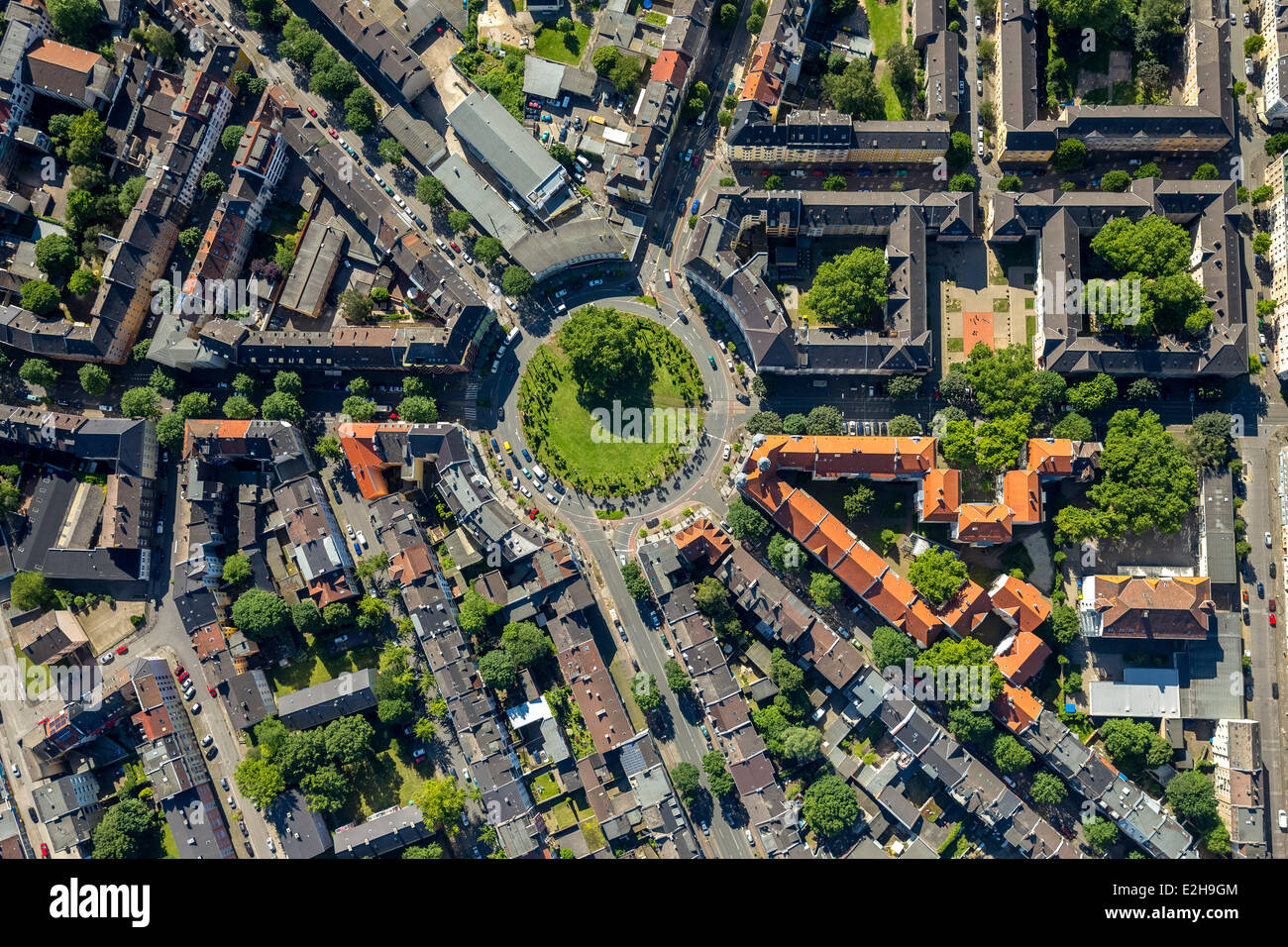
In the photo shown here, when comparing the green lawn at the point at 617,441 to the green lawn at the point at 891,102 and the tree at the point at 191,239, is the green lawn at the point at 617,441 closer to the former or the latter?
the green lawn at the point at 891,102

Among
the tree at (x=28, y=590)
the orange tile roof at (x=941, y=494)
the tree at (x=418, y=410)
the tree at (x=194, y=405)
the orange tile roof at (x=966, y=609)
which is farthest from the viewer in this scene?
the tree at (x=28, y=590)

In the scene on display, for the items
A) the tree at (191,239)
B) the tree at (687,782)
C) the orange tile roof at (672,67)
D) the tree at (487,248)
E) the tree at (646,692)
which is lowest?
the tree at (687,782)

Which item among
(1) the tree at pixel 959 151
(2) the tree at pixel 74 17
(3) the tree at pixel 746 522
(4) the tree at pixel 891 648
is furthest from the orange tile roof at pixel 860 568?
(2) the tree at pixel 74 17

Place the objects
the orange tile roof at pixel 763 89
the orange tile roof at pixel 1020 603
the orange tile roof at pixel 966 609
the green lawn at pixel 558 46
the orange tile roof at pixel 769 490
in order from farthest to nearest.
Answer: the green lawn at pixel 558 46, the orange tile roof at pixel 763 89, the orange tile roof at pixel 769 490, the orange tile roof at pixel 966 609, the orange tile roof at pixel 1020 603

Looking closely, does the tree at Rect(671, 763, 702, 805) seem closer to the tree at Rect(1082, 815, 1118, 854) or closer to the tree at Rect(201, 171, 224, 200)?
the tree at Rect(1082, 815, 1118, 854)

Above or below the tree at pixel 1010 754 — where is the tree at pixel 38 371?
above

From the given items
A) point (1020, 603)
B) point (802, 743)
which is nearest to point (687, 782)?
point (802, 743)

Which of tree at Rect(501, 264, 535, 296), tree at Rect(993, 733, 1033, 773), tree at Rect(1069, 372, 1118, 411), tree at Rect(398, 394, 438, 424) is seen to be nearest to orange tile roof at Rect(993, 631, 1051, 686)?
tree at Rect(993, 733, 1033, 773)
